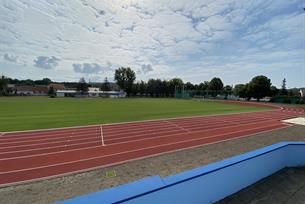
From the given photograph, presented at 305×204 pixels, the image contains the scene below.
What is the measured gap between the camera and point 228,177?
13.3ft

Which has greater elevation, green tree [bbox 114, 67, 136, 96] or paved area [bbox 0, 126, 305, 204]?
green tree [bbox 114, 67, 136, 96]

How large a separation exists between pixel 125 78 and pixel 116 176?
101 metres

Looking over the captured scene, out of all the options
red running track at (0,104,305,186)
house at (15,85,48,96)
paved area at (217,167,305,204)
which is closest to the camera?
paved area at (217,167,305,204)

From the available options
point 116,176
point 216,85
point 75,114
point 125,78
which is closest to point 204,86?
point 216,85

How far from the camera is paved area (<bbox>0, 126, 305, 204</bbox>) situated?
16.6 ft

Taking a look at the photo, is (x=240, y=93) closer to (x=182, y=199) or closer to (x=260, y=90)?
(x=260, y=90)

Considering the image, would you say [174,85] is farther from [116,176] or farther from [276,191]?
[276,191]

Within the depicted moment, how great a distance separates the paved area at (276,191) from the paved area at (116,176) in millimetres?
164

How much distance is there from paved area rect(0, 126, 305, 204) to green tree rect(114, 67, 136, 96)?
9655 centimetres

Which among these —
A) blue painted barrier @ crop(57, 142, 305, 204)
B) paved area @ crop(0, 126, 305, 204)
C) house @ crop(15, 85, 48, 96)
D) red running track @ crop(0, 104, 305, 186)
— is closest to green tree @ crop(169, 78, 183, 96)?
house @ crop(15, 85, 48, 96)

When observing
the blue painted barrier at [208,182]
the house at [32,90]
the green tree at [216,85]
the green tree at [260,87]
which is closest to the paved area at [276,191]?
the blue painted barrier at [208,182]

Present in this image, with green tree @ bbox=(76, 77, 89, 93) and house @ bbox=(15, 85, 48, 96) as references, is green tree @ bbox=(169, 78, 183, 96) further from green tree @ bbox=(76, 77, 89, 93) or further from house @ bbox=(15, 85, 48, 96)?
house @ bbox=(15, 85, 48, 96)

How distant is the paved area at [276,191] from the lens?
158 inches

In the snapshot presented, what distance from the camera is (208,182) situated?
3666mm
